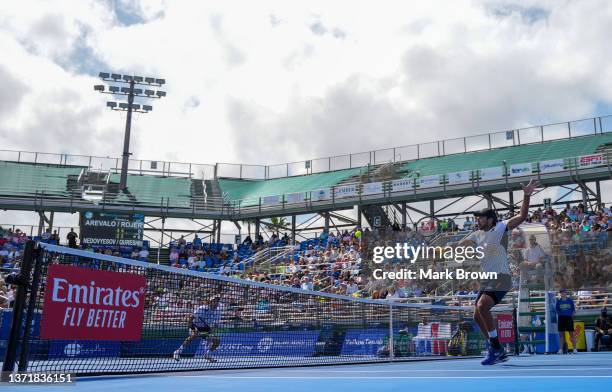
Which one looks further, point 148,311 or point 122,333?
point 148,311

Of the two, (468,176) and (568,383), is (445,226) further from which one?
(568,383)

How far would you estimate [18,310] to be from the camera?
7.66 metres

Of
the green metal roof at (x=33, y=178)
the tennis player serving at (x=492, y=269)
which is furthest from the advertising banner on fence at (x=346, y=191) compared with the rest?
the tennis player serving at (x=492, y=269)

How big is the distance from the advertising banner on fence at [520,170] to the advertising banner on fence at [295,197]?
14.0m

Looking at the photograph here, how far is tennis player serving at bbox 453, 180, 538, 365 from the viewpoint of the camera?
8.81m

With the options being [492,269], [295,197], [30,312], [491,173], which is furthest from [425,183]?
[30,312]

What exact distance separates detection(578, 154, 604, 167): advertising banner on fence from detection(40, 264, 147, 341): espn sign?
30.5m

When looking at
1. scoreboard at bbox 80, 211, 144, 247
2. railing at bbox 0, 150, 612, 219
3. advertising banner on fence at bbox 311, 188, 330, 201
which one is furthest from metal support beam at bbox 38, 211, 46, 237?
advertising banner on fence at bbox 311, 188, 330, 201

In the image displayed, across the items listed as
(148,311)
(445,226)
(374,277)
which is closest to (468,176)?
(445,226)

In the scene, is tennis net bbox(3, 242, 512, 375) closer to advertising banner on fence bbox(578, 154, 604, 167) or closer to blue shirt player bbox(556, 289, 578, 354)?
blue shirt player bbox(556, 289, 578, 354)

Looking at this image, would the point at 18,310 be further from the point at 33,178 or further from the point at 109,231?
the point at 33,178

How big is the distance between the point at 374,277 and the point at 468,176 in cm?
1122

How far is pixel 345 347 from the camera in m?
16.5

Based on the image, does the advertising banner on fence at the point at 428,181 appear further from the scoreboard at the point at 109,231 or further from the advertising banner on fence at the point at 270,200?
the scoreboard at the point at 109,231
